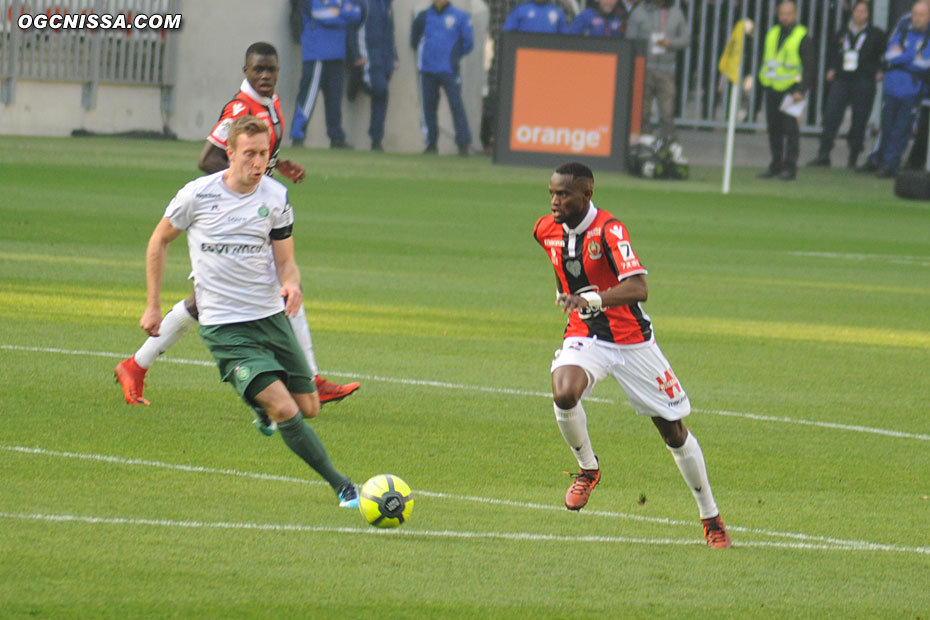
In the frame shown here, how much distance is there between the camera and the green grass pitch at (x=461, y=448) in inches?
230

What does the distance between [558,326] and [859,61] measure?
685 inches

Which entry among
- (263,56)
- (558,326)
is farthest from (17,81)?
(263,56)

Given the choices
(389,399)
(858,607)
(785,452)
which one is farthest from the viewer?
(389,399)

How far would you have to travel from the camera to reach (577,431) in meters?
7.21

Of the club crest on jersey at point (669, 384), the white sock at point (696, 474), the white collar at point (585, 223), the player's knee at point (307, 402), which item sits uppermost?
the white collar at point (585, 223)

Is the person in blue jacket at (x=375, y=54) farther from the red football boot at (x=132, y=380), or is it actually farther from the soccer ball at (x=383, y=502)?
the soccer ball at (x=383, y=502)

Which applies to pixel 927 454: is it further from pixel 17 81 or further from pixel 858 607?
pixel 17 81

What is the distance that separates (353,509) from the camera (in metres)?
7.00

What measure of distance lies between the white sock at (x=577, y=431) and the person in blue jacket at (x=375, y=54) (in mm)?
22769

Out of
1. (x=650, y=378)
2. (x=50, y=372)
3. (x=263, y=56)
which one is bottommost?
(x=50, y=372)

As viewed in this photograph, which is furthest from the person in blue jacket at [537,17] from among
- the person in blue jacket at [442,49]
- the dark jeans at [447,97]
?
the dark jeans at [447,97]

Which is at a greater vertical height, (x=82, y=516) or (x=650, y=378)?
(x=650, y=378)

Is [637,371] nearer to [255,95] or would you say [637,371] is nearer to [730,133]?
[255,95]

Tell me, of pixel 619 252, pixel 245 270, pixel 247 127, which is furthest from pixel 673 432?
pixel 247 127
